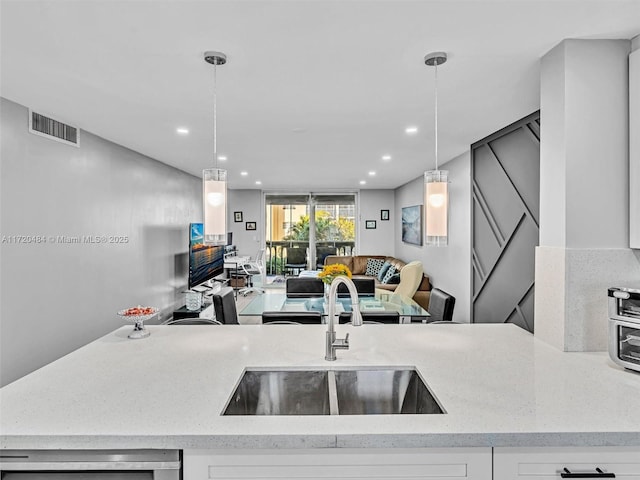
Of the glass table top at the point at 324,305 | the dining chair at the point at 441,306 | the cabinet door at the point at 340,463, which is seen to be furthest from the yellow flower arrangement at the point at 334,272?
the cabinet door at the point at 340,463

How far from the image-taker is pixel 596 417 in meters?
1.15

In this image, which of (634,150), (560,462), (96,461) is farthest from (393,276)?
(96,461)

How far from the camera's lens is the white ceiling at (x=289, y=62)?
1601 mm

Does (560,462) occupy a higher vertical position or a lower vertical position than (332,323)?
lower

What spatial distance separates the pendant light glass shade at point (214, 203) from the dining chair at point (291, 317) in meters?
1.55

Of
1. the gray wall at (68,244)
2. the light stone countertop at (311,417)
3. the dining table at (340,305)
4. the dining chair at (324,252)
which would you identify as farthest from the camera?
the dining chair at (324,252)

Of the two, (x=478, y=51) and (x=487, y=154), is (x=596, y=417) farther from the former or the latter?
(x=487, y=154)

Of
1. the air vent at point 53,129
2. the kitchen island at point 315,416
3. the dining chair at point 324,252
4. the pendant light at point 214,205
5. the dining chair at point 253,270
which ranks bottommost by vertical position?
the dining chair at point 253,270

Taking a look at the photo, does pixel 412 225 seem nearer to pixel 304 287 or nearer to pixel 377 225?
pixel 377 225

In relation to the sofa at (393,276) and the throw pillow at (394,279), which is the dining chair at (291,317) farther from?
the throw pillow at (394,279)

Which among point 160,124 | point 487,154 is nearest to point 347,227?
point 487,154

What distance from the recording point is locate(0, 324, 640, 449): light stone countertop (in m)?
1.08

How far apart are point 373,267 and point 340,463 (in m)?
6.80

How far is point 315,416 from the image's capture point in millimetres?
1177
